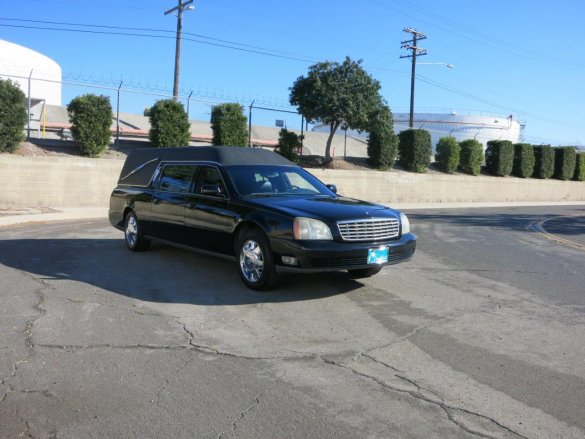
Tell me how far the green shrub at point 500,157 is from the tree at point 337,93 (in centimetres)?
1325

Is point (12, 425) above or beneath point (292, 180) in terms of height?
beneath

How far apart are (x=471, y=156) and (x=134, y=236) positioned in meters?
27.3

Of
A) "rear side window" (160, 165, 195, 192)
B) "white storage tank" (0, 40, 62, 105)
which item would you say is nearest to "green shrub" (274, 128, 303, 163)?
"rear side window" (160, 165, 195, 192)

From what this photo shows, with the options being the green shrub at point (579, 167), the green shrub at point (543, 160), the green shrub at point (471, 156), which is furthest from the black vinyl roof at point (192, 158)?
the green shrub at point (579, 167)

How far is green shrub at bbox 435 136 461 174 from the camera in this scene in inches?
1246

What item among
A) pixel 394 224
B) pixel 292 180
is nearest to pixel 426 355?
pixel 394 224

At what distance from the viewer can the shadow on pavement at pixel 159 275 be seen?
21.6 feet

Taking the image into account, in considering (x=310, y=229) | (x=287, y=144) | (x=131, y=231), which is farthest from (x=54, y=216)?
(x=287, y=144)

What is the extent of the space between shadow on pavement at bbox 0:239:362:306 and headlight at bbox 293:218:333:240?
80 centimetres

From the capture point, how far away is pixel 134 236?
30.8ft

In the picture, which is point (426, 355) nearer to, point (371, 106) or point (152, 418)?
point (152, 418)

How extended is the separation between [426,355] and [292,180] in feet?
12.4

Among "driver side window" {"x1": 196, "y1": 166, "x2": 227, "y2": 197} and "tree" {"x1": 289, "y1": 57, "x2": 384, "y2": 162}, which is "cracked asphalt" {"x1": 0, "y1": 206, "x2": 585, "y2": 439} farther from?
"tree" {"x1": 289, "y1": 57, "x2": 384, "y2": 162}

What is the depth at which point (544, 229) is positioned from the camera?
54.5ft
